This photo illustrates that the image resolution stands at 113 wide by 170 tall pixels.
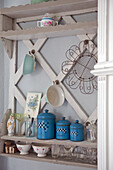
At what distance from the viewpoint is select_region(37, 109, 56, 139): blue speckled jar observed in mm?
1986

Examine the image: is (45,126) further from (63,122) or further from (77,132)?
(77,132)

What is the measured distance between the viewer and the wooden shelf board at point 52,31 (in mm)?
1820

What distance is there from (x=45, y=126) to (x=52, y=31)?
0.75 m

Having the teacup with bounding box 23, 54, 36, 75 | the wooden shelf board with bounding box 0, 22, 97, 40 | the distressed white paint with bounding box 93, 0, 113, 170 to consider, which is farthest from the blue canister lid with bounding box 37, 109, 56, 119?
the distressed white paint with bounding box 93, 0, 113, 170

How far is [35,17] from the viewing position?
7.38ft

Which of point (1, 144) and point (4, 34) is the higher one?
point (4, 34)

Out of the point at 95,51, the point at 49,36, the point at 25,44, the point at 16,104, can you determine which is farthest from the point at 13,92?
the point at 95,51

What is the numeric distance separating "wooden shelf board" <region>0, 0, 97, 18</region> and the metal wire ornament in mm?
288

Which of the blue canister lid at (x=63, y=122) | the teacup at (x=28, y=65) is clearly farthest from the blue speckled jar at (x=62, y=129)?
the teacup at (x=28, y=65)

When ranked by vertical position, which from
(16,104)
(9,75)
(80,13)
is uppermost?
(80,13)

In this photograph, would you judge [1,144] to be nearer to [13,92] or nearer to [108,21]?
[13,92]

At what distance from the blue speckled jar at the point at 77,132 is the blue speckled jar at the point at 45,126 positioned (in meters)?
0.18

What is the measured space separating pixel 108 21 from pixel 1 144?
4.95ft

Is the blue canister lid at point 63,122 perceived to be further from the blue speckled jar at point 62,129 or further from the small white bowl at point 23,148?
the small white bowl at point 23,148
